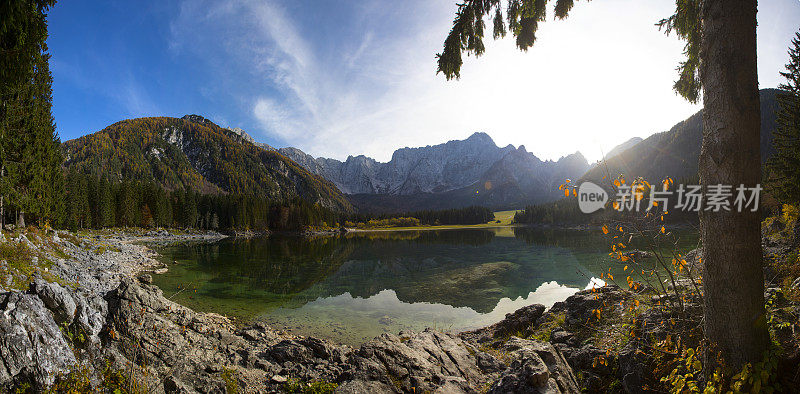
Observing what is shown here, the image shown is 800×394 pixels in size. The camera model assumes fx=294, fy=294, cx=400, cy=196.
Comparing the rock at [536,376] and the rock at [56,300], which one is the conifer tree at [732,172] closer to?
the rock at [536,376]

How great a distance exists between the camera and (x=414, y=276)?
87.8 feet

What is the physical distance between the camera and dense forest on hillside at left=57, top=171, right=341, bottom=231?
53344 millimetres

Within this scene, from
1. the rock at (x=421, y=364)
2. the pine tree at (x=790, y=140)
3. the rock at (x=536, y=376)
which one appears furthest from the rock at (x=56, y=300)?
the pine tree at (x=790, y=140)

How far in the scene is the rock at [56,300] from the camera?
5.39 m

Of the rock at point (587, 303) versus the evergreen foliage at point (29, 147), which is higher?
the evergreen foliage at point (29, 147)

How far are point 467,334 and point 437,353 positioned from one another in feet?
19.0

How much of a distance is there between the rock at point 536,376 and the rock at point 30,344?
6.72 m

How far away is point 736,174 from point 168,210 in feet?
326

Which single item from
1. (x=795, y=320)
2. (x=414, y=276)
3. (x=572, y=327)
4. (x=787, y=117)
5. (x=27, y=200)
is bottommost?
(x=414, y=276)

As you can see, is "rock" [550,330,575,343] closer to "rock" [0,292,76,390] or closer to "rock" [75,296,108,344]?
"rock" [0,292,76,390]

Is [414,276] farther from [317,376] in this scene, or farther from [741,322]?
[741,322]

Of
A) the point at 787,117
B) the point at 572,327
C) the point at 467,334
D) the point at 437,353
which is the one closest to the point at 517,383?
the point at 437,353

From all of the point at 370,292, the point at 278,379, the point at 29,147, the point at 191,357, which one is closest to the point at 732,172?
the point at 278,379

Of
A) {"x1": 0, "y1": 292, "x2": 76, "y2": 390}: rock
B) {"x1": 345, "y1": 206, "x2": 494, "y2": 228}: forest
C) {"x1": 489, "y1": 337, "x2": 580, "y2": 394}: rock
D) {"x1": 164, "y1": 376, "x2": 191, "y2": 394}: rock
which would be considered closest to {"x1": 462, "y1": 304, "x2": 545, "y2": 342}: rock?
{"x1": 489, "y1": 337, "x2": 580, "y2": 394}: rock
